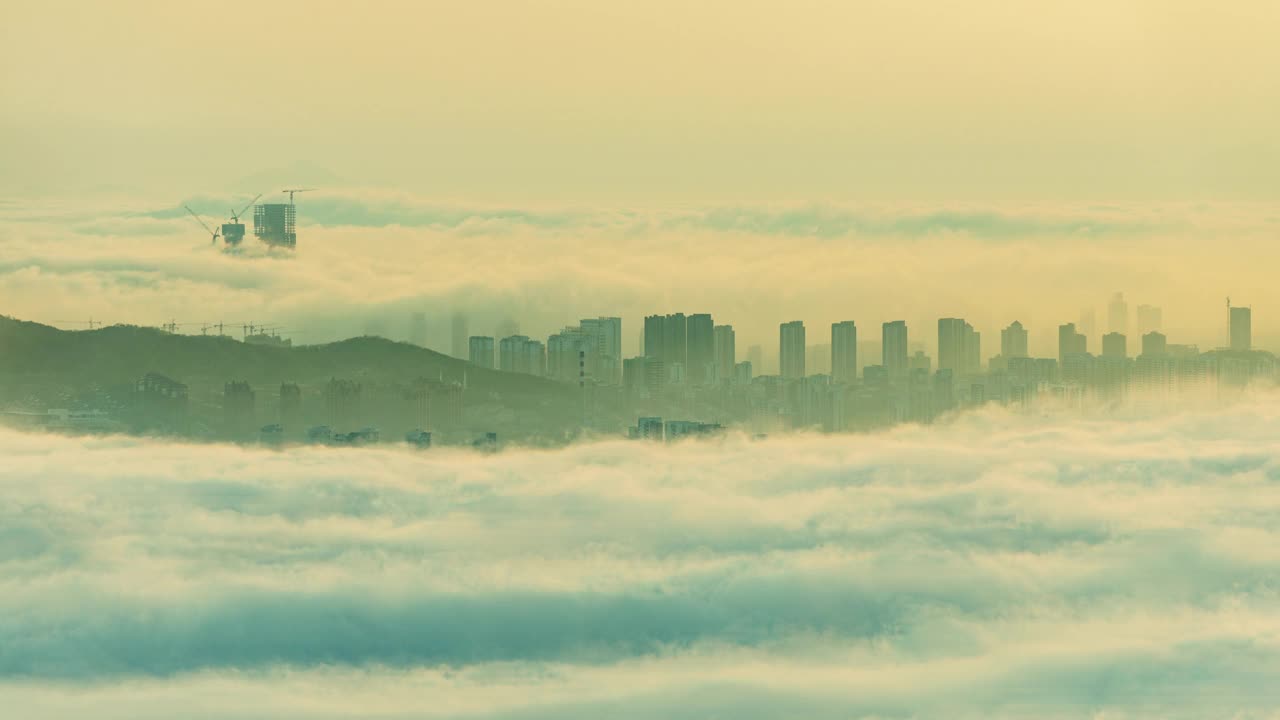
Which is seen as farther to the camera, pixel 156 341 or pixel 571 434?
pixel 156 341

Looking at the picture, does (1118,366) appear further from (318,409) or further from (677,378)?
(318,409)

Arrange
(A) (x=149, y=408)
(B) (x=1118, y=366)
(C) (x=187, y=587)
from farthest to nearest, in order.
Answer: (A) (x=149, y=408) → (B) (x=1118, y=366) → (C) (x=187, y=587)

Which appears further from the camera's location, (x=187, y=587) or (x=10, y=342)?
(x=10, y=342)

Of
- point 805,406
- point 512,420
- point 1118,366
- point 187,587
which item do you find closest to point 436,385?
point 512,420

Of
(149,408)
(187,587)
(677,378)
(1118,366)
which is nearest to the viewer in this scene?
(187,587)

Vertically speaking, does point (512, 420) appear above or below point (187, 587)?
above

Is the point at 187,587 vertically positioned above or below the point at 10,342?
below

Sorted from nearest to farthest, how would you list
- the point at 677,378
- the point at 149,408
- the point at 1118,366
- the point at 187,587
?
1. the point at 187,587
2. the point at 1118,366
3. the point at 677,378
4. the point at 149,408

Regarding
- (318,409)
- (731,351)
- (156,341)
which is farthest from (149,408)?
(731,351)

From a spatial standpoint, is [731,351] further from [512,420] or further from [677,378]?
[512,420]
